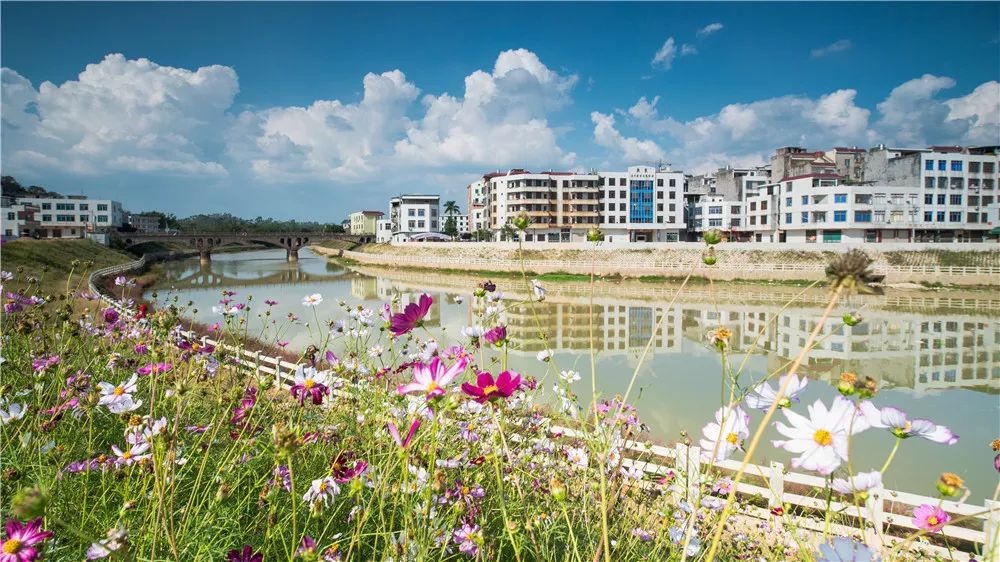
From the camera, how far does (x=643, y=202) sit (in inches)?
2101

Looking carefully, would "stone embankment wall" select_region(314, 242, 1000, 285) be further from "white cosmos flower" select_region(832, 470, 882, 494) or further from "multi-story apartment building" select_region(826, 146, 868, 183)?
"white cosmos flower" select_region(832, 470, 882, 494)

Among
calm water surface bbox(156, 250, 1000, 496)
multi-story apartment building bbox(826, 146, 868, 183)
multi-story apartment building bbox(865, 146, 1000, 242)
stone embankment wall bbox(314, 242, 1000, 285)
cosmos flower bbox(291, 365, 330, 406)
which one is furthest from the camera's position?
multi-story apartment building bbox(826, 146, 868, 183)

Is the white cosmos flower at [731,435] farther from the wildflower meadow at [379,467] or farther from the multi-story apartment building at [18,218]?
the multi-story apartment building at [18,218]

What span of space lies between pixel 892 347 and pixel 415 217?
60108mm

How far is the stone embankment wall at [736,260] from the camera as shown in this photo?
95.1 feet

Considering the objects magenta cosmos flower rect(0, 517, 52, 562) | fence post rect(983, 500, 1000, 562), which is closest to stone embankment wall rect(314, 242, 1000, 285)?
fence post rect(983, 500, 1000, 562)

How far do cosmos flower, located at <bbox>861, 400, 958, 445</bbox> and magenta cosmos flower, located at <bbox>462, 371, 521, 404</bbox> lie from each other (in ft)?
2.28

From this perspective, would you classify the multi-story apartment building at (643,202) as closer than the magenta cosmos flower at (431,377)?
No

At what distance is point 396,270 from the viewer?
43781mm

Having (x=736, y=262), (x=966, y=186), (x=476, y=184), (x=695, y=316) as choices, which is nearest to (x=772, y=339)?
(x=695, y=316)

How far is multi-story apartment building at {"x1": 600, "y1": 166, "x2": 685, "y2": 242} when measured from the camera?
5306cm

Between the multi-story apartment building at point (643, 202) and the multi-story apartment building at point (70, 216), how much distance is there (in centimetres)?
5179

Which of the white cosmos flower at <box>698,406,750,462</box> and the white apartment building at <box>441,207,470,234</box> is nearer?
the white cosmos flower at <box>698,406,750,462</box>

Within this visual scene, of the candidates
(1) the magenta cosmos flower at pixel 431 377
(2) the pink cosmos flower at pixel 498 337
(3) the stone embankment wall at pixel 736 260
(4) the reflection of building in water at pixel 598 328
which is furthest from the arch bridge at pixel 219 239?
(1) the magenta cosmos flower at pixel 431 377
